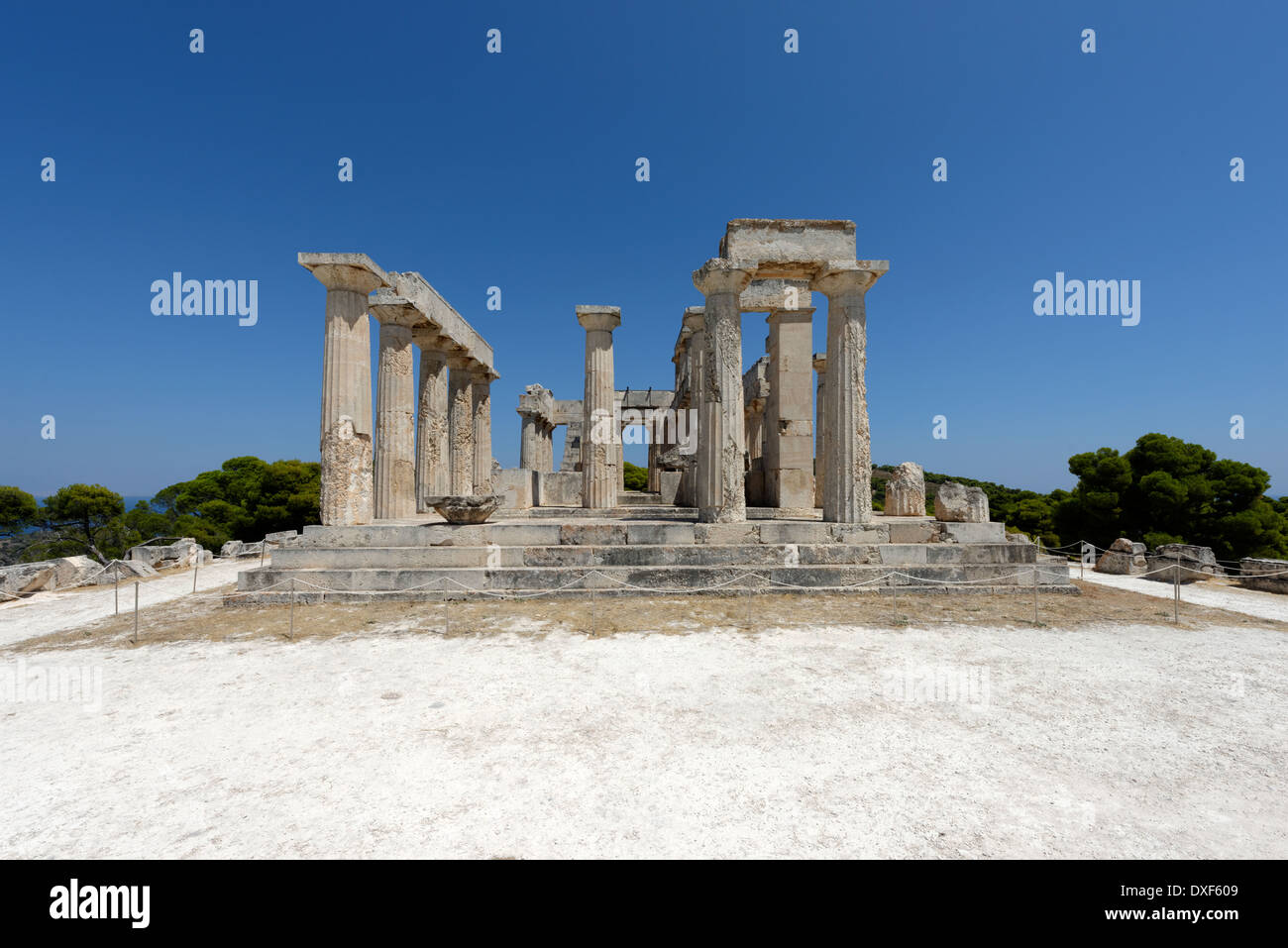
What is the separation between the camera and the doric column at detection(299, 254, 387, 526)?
10.1 meters

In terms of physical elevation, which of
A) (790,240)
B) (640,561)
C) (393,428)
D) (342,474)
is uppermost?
(790,240)

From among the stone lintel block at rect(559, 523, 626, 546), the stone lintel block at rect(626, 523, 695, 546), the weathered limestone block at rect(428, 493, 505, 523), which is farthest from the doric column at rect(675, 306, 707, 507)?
the weathered limestone block at rect(428, 493, 505, 523)

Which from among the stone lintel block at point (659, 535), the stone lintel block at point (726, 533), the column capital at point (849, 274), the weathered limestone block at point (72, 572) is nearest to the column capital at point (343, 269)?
the stone lintel block at point (659, 535)

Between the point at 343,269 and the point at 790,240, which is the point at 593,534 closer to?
the point at 790,240

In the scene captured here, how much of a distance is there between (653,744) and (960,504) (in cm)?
953

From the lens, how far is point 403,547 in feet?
30.5

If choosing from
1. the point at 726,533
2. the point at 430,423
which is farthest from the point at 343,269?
the point at 726,533

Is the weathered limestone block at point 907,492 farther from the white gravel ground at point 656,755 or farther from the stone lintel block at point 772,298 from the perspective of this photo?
the white gravel ground at point 656,755

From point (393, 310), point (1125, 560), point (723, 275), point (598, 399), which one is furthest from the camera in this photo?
point (598, 399)

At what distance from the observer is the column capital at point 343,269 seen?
10008 millimetres

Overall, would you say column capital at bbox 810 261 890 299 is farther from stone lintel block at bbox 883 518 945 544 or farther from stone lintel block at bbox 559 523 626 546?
stone lintel block at bbox 559 523 626 546

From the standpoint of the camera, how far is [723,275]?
32.4 ft
